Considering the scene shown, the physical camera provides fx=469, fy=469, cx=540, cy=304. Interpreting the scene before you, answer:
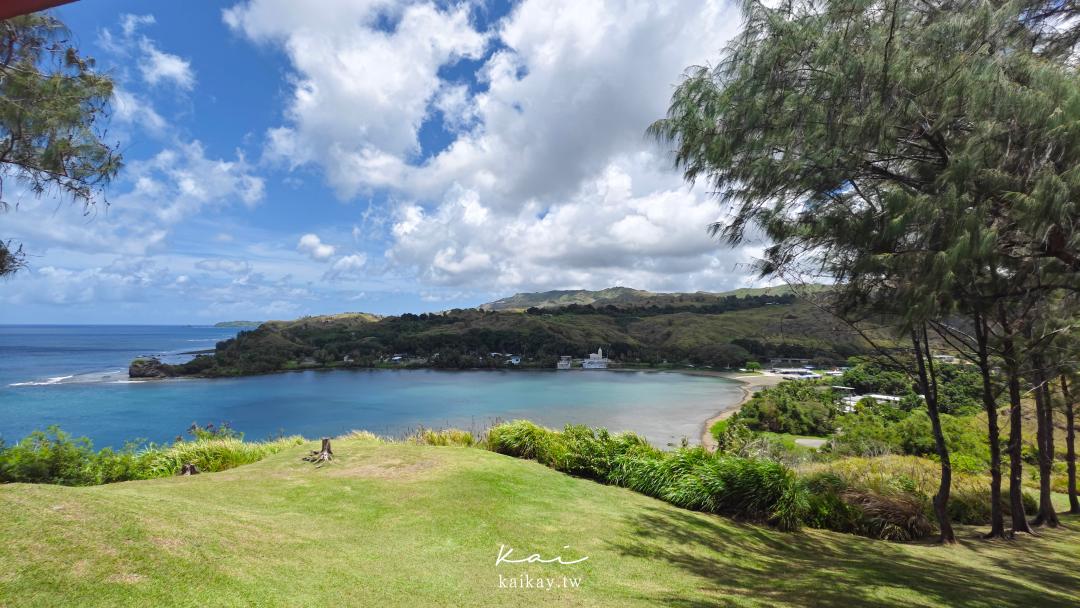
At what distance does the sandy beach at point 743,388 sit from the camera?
3311 centimetres

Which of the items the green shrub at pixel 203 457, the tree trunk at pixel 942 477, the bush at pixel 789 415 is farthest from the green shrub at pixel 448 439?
the bush at pixel 789 415

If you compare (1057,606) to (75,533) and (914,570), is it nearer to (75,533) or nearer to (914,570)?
(914,570)

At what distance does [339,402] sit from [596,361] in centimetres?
5302

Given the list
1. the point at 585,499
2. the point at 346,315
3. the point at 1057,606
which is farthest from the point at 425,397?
the point at 346,315

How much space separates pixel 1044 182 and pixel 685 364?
313 feet

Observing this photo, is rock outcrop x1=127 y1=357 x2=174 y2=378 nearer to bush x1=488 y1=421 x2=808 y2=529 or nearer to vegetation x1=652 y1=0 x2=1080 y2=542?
bush x1=488 y1=421 x2=808 y2=529

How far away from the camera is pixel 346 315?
140m

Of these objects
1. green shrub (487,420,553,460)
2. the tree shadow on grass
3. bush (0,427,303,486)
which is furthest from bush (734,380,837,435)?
bush (0,427,303,486)

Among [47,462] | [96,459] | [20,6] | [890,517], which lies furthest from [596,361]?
[20,6]

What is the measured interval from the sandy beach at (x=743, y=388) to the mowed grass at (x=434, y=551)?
65.6 feet

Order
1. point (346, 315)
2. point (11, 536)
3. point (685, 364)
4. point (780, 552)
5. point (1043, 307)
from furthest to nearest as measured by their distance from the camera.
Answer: point (346, 315), point (685, 364), point (1043, 307), point (780, 552), point (11, 536)

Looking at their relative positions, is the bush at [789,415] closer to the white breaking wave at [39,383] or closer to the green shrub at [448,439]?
the green shrub at [448,439]

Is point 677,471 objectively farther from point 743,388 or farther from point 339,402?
point 743,388

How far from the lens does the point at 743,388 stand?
62.3m
